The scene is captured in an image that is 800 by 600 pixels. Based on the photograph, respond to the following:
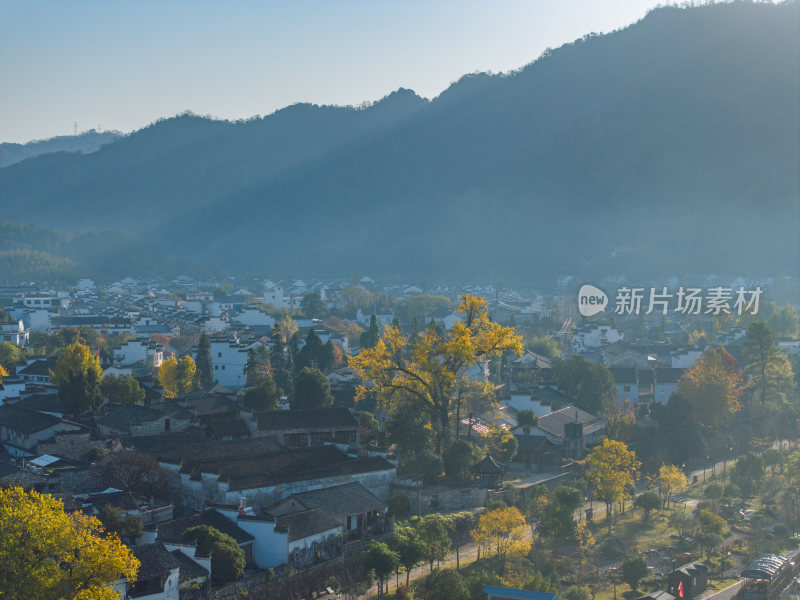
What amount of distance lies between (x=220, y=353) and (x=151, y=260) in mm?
117130

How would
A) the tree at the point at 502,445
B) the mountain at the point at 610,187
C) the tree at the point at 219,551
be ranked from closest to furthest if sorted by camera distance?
1. the tree at the point at 219,551
2. the tree at the point at 502,445
3. the mountain at the point at 610,187

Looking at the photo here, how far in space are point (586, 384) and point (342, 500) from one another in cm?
2071

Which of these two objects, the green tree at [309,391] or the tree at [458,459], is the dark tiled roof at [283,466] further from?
the green tree at [309,391]

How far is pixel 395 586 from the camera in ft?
76.1

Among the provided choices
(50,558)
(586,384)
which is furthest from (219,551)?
(586,384)

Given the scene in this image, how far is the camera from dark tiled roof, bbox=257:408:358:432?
31359 millimetres

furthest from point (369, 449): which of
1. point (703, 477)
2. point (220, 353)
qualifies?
point (220, 353)

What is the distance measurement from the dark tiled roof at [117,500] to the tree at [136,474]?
5.51ft

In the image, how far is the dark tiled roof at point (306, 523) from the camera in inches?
877

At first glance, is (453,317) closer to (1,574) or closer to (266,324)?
(266,324)

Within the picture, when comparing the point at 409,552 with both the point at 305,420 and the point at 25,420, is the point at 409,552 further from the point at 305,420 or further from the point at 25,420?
the point at 25,420

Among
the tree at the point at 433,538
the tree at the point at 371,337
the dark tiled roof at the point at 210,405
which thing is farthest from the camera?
the tree at the point at 371,337

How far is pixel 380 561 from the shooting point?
21.9 meters

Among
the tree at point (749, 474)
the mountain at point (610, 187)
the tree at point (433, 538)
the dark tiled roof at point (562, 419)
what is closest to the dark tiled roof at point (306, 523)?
the tree at point (433, 538)
